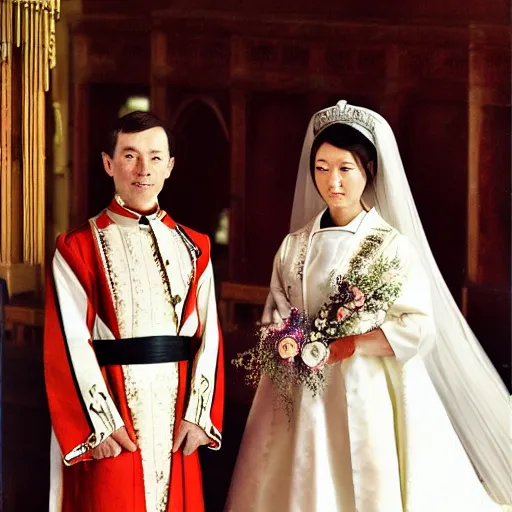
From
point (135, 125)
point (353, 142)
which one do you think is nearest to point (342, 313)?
point (353, 142)

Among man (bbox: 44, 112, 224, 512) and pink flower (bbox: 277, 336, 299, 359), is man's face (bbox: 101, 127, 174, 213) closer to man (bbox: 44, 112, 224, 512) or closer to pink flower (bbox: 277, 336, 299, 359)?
man (bbox: 44, 112, 224, 512)

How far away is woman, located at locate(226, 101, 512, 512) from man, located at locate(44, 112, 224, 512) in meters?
0.23

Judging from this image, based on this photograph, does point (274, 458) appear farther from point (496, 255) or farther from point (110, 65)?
point (110, 65)

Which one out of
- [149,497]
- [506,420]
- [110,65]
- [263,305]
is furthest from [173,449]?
[110,65]

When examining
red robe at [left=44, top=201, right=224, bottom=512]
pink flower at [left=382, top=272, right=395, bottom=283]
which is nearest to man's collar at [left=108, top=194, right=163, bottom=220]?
red robe at [left=44, top=201, right=224, bottom=512]

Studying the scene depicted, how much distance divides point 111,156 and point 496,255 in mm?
1308

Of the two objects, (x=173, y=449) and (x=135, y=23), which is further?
(x=135, y=23)

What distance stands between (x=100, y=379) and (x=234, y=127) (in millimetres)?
1021

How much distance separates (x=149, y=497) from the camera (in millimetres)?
2832

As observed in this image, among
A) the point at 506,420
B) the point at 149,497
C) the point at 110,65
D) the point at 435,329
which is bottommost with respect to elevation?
the point at 149,497

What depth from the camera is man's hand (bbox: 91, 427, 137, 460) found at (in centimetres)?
276

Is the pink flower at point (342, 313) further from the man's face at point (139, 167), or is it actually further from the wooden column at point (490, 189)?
the man's face at point (139, 167)

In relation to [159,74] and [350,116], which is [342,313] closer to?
[350,116]

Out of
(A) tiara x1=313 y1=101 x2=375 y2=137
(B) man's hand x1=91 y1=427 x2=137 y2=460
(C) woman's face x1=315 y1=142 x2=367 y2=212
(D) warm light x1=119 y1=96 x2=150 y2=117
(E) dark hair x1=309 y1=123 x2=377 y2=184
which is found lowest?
(B) man's hand x1=91 y1=427 x2=137 y2=460
